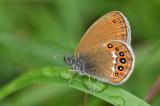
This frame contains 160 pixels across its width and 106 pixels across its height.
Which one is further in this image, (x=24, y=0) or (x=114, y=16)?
(x=24, y=0)

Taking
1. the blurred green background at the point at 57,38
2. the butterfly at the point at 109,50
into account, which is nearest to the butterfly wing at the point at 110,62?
the butterfly at the point at 109,50

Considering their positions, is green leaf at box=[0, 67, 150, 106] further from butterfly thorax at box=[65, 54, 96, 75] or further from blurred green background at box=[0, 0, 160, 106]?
blurred green background at box=[0, 0, 160, 106]

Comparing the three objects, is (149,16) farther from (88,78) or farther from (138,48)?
(88,78)

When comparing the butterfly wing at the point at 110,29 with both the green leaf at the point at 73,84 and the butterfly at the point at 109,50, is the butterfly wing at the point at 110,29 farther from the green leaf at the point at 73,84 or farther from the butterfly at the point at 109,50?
the green leaf at the point at 73,84

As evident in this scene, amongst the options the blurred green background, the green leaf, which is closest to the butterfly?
the green leaf

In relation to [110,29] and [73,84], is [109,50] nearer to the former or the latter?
[110,29]

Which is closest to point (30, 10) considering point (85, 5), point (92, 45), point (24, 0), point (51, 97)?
point (24, 0)
